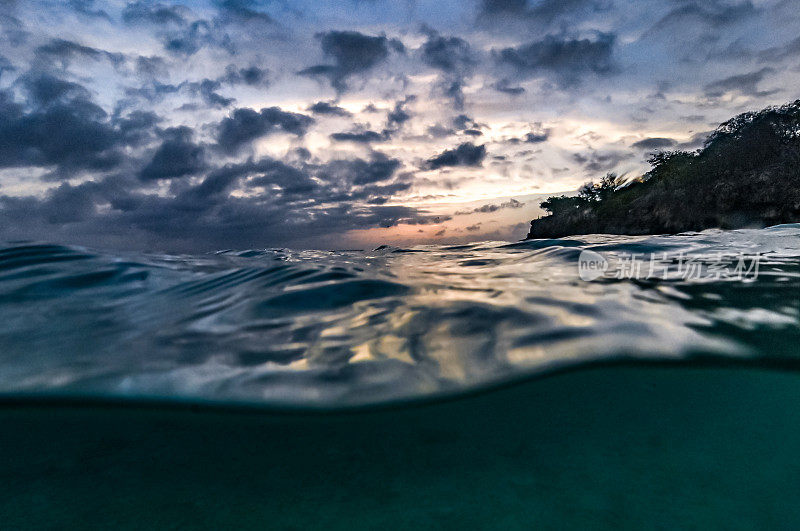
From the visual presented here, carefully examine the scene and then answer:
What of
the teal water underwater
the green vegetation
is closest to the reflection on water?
the teal water underwater

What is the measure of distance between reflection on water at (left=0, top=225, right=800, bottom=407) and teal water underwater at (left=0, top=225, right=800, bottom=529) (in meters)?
0.02

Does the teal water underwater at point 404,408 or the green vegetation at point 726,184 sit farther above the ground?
the green vegetation at point 726,184

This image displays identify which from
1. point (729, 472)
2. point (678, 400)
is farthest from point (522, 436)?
point (678, 400)

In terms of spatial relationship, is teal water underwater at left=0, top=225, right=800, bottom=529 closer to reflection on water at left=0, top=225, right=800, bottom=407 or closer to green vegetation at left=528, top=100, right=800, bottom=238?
reflection on water at left=0, top=225, right=800, bottom=407

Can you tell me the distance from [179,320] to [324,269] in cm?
246

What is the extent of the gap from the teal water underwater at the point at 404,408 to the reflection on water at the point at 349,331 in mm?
22

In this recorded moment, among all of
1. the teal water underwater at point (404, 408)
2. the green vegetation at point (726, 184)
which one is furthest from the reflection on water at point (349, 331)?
the green vegetation at point (726, 184)

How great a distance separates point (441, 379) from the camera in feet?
9.61

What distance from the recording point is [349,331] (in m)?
3.65

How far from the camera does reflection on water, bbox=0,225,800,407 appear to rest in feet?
9.73

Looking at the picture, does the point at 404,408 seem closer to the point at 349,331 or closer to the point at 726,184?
the point at 349,331

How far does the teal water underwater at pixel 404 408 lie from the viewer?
2031mm

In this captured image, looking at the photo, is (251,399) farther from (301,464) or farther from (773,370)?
(773,370)

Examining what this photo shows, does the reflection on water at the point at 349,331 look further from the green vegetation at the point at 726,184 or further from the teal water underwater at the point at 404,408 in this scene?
the green vegetation at the point at 726,184
